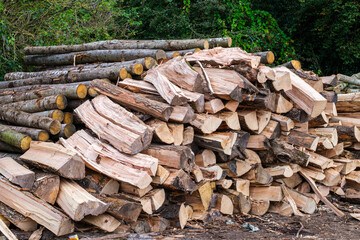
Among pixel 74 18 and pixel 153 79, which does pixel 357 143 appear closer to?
pixel 153 79

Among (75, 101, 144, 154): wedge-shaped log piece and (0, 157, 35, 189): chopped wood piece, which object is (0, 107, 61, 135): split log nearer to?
(75, 101, 144, 154): wedge-shaped log piece

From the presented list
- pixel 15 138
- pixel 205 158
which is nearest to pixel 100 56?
pixel 15 138

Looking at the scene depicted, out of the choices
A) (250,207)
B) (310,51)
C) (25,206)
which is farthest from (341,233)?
(310,51)

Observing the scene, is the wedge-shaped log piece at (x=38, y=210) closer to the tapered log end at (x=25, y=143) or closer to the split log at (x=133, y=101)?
the tapered log end at (x=25, y=143)

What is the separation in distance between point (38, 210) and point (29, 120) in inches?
56.2

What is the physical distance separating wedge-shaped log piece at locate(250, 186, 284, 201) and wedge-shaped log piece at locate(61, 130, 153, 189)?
5.91 feet

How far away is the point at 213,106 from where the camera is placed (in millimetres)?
4434

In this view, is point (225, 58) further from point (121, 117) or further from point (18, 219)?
point (18, 219)

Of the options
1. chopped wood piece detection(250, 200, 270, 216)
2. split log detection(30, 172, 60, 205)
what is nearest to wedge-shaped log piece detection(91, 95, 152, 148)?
split log detection(30, 172, 60, 205)

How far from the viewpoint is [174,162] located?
12.8ft

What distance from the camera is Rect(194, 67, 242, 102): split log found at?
4.36 meters

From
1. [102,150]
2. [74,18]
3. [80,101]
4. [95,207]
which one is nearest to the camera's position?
[95,207]

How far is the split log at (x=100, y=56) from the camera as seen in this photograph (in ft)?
18.0

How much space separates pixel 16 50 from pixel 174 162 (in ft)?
21.2
